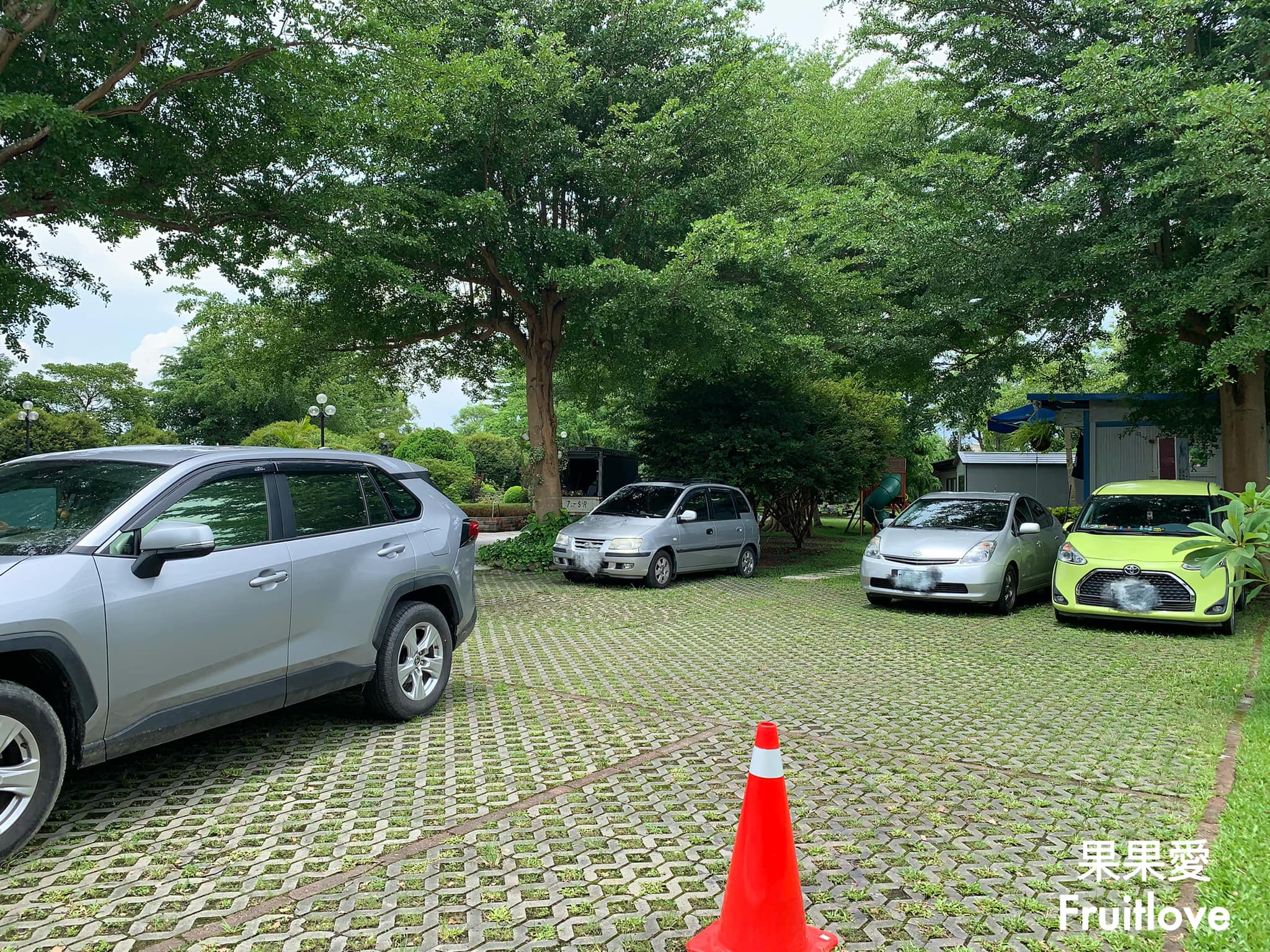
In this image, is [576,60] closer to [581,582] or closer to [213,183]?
[213,183]

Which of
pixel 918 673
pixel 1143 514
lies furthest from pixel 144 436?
pixel 1143 514

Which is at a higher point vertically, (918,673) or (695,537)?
(695,537)

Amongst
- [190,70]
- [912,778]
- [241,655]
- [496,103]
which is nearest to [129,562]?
[241,655]

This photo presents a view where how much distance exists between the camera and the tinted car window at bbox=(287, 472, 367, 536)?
5137 millimetres

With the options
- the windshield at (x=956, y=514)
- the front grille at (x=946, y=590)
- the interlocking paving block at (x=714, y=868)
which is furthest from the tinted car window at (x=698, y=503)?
the interlocking paving block at (x=714, y=868)

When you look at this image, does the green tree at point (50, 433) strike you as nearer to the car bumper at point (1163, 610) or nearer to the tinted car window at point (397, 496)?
the tinted car window at point (397, 496)

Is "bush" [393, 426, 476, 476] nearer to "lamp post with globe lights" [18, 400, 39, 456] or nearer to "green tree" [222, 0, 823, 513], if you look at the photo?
"lamp post with globe lights" [18, 400, 39, 456]

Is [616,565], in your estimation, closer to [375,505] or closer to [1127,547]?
[1127,547]

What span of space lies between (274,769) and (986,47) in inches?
544

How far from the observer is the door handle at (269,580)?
457 cm

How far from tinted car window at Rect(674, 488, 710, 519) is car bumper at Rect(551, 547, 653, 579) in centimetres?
150

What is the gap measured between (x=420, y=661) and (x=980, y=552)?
25.3ft

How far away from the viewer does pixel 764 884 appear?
2.91m

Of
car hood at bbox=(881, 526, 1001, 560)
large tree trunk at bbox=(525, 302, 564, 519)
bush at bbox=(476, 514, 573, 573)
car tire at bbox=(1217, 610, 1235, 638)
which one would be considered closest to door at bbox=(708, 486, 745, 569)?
bush at bbox=(476, 514, 573, 573)
